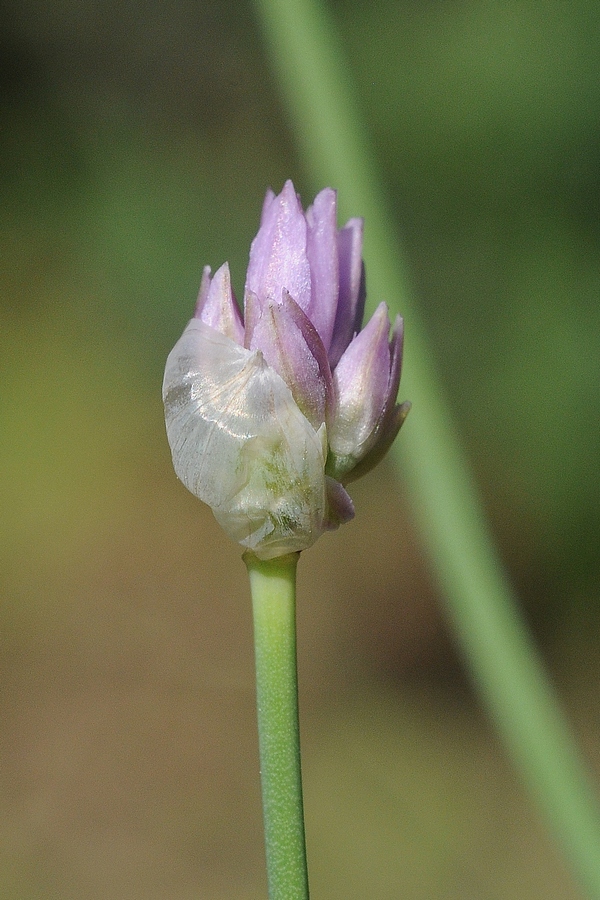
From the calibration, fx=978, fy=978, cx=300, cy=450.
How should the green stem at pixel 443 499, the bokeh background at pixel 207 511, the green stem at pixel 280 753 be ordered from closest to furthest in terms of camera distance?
1. the green stem at pixel 280 753
2. the green stem at pixel 443 499
3. the bokeh background at pixel 207 511

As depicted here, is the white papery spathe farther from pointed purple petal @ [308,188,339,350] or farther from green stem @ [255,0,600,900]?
green stem @ [255,0,600,900]

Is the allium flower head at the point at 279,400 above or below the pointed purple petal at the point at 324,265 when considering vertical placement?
below


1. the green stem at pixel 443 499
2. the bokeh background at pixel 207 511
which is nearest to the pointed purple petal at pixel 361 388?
the green stem at pixel 443 499

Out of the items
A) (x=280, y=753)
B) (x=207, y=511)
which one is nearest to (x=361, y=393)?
(x=280, y=753)

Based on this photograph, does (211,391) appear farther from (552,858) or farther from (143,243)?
(143,243)

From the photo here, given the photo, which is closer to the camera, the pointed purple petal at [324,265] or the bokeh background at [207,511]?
the pointed purple petal at [324,265]

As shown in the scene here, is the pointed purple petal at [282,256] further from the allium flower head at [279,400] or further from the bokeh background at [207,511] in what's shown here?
the bokeh background at [207,511]

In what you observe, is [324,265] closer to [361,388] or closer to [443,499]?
[361,388]

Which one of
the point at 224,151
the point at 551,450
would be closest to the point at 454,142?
the point at 551,450

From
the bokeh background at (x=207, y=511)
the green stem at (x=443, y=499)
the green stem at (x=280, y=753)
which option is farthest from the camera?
the bokeh background at (x=207, y=511)
